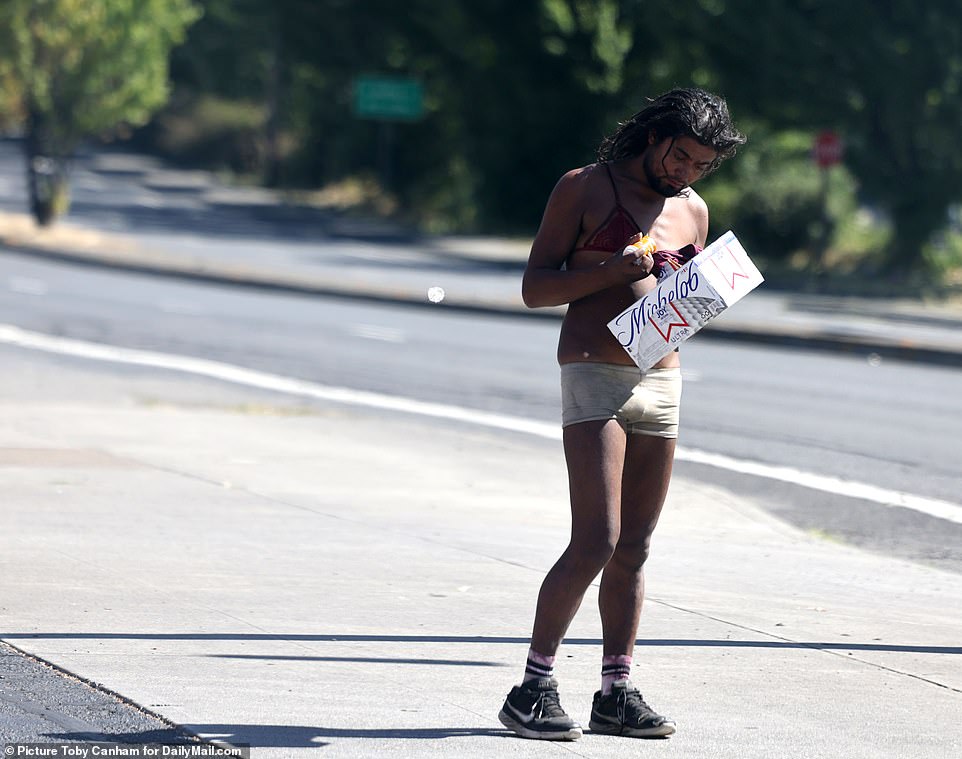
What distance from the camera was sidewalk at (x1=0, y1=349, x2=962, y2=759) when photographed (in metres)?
5.29

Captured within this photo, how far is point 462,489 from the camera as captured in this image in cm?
1031

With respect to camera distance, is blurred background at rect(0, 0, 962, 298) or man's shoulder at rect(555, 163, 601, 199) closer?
man's shoulder at rect(555, 163, 601, 199)

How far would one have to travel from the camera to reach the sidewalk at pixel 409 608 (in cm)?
529

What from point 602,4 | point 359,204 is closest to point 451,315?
point 602,4

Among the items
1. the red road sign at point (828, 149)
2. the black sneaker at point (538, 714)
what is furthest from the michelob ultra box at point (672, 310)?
the red road sign at point (828, 149)

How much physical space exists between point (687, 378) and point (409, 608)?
11609mm

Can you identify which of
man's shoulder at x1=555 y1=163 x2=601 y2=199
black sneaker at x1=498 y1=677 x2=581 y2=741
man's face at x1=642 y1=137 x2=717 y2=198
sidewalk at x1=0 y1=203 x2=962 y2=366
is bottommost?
black sneaker at x1=498 y1=677 x2=581 y2=741

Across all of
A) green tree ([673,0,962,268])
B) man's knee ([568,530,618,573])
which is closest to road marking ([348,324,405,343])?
man's knee ([568,530,618,573])

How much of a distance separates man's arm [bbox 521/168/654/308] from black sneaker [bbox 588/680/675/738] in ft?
3.83

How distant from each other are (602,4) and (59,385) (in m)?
35.8

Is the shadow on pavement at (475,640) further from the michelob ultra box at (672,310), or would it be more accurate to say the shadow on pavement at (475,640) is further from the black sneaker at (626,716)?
the michelob ultra box at (672,310)

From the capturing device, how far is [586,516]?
5.10 m

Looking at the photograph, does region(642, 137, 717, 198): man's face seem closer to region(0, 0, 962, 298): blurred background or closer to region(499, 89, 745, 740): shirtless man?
region(499, 89, 745, 740): shirtless man

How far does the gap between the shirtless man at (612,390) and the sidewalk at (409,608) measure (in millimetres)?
164
